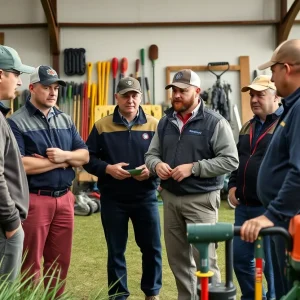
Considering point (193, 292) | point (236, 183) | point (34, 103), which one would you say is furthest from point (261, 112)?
point (34, 103)

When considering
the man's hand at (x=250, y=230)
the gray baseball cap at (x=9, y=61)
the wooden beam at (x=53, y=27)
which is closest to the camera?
the man's hand at (x=250, y=230)

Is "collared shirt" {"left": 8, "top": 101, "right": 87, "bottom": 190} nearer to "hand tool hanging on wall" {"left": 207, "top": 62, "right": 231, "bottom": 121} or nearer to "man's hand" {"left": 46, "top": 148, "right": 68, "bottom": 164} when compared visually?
"man's hand" {"left": 46, "top": 148, "right": 68, "bottom": 164}

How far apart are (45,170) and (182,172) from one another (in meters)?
0.84

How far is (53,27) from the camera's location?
806cm

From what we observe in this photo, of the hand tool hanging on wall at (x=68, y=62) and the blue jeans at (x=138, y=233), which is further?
the hand tool hanging on wall at (x=68, y=62)

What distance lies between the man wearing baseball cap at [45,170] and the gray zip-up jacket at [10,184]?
60 centimetres

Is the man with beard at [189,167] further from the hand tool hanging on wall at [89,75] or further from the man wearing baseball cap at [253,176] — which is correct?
the hand tool hanging on wall at [89,75]

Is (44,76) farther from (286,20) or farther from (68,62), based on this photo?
(286,20)

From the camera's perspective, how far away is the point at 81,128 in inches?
331

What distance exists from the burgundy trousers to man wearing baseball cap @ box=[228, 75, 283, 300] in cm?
108

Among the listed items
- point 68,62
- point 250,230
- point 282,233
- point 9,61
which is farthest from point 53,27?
point 282,233

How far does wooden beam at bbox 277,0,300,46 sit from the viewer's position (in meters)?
7.83

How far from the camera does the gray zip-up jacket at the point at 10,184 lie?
2.31 meters

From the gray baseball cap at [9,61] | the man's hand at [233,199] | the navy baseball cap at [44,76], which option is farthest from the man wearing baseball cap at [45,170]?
the man's hand at [233,199]
